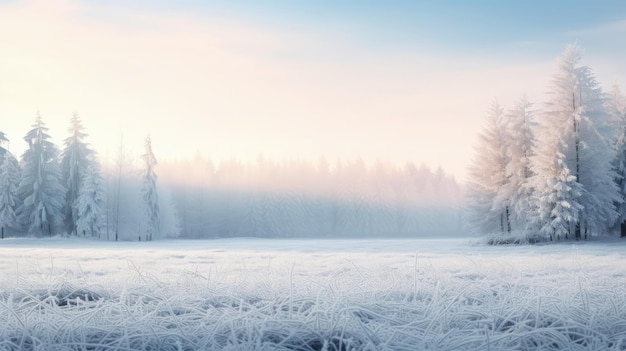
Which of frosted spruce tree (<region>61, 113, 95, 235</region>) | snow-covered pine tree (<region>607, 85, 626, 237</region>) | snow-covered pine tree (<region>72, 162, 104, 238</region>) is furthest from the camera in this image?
frosted spruce tree (<region>61, 113, 95, 235</region>)

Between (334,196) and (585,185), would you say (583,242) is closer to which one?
(585,185)

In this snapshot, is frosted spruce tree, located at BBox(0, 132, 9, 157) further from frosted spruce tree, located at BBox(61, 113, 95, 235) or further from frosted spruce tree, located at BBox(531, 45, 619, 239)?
frosted spruce tree, located at BBox(531, 45, 619, 239)

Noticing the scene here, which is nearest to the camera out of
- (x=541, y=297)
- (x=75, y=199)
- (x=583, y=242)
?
(x=541, y=297)

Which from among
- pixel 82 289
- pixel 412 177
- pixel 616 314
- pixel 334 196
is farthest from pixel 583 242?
pixel 412 177

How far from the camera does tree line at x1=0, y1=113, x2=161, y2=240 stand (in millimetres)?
38438

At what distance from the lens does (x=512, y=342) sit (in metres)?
3.21

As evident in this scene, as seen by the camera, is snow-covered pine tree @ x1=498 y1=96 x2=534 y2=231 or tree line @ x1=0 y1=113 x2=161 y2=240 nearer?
snow-covered pine tree @ x1=498 y1=96 x2=534 y2=231

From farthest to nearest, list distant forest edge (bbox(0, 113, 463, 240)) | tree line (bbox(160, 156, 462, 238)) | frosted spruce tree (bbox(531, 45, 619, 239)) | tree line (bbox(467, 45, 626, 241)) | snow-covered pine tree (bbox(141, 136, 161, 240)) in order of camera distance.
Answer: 1. tree line (bbox(160, 156, 462, 238))
2. snow-covered pine tree (bbox(141, 136, 161, 240))
3. distant forest edge (bbox(0, 113, 463, 240))
4. tree line (bbox(467, 45, 626, 241))
5. frosted spruce tree (bbox(531, 45, 619, 239))

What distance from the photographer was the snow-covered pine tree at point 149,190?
149 feet

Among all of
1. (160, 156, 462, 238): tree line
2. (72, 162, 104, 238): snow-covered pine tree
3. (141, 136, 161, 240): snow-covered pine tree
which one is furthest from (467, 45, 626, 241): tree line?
(160, 156, 462, 238): tree line

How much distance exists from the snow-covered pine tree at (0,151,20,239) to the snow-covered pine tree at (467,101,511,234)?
3516 centimetres

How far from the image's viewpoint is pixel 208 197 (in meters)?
72.7

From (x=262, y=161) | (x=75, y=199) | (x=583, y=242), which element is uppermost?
(x=262, y=161)

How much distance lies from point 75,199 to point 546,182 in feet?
121
